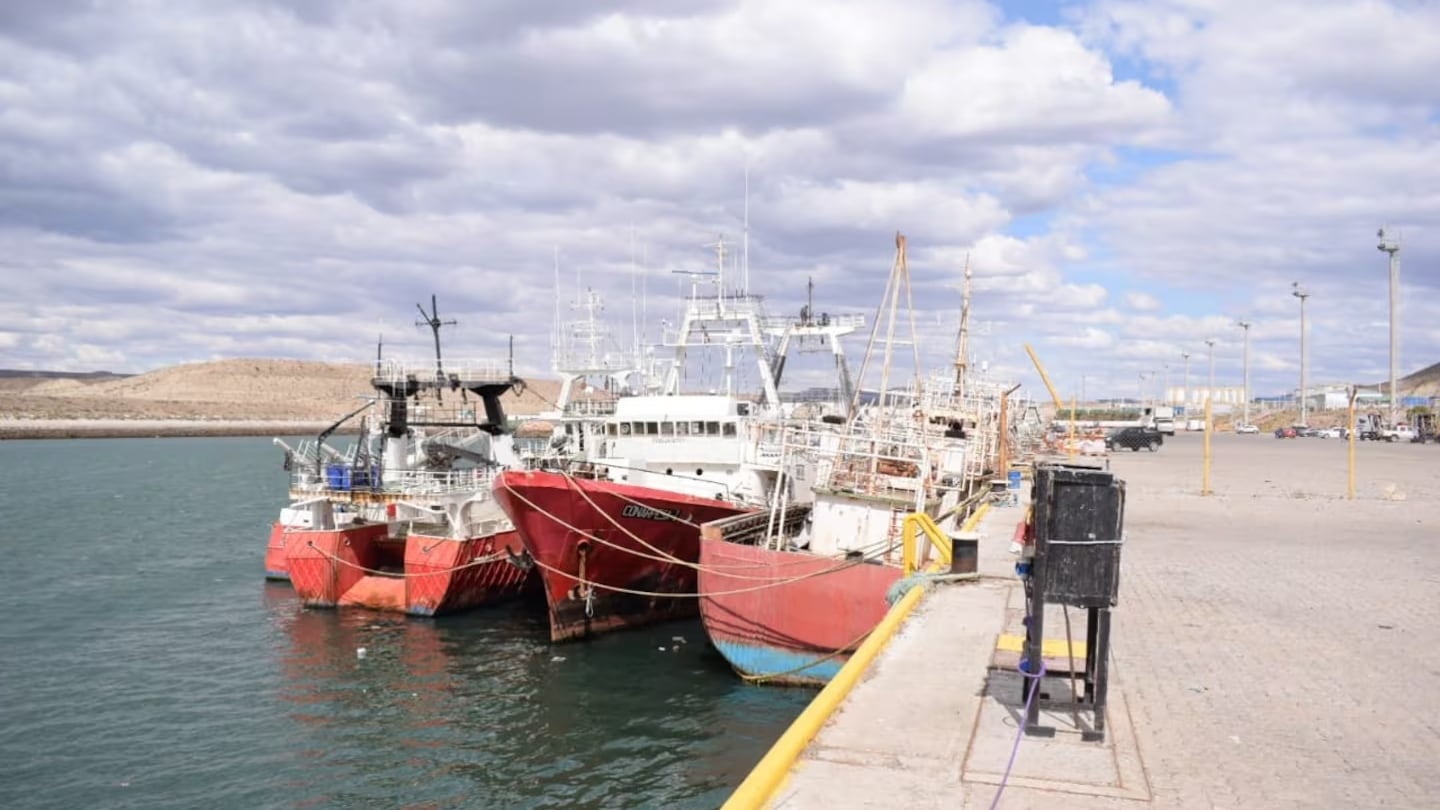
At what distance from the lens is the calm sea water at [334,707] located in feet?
45.4


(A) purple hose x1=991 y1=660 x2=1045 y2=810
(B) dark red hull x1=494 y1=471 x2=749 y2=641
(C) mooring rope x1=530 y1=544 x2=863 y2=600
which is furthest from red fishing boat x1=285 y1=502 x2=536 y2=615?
(A) purple hose x1=991 y1=660 x2=1045 y2=810

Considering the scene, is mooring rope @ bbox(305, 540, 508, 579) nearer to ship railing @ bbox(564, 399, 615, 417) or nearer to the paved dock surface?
ship railing @ bbox(564, 399, 615, 417)

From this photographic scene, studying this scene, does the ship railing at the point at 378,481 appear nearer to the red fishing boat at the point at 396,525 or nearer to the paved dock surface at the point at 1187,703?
the red fishing boat at the point at 396,525

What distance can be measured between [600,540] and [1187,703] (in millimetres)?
13927

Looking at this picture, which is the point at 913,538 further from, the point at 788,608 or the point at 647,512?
the point at 647,512

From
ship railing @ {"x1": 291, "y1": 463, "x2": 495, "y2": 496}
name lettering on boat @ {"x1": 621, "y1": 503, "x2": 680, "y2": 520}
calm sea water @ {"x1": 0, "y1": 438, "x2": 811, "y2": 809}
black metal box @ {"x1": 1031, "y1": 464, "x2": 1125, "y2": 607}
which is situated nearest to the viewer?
black metal box @ {"x1": 1031, "y1": 464, "x2": 1125, "y2": 607}

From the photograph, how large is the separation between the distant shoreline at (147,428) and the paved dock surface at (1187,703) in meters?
129

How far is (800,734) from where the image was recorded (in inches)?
275

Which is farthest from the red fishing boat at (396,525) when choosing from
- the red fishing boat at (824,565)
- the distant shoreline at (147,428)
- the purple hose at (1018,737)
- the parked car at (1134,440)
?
the distant shoreline at (147,428)

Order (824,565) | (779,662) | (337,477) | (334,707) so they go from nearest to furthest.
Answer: (824,565) → (779,662) → (334,707) → (337,477)

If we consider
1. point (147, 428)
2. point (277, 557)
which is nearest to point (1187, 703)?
point (277, 557)

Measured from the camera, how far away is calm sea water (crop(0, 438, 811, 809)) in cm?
1383

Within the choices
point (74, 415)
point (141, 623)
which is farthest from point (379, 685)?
point (74, 415)

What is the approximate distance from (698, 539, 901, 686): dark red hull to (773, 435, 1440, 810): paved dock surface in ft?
6.93
